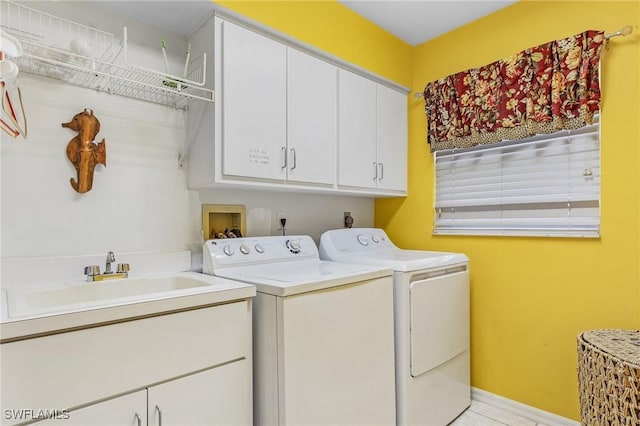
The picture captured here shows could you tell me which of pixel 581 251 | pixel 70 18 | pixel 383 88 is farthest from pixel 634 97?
pixel 70 18

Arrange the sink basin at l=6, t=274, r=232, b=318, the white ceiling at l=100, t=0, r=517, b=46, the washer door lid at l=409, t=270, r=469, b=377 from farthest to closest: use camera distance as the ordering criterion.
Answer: the washer door lid at l=409, t=270, r=469, b=377
the white ceiling at l=100, t=0, r=517, b=46
the sink basin at l=6, t=274, r=232, b=318

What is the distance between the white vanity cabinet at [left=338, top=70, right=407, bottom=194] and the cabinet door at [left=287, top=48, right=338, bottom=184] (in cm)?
8

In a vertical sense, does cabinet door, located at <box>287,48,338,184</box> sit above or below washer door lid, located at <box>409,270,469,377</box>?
above

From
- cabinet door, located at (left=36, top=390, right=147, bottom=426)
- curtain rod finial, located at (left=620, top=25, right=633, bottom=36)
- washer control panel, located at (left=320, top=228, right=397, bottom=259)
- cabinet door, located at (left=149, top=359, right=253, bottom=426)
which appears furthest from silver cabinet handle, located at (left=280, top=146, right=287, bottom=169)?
curtain rod finial, located at (left=620, top=25, right=633, bottom=36)

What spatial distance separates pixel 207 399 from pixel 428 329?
1.20 m

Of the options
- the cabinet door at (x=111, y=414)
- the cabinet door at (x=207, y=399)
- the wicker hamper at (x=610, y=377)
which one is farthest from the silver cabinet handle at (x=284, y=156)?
the wicker hamper at (x=610, y=377)

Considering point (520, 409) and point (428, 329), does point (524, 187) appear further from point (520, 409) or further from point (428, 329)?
point (520, 409)

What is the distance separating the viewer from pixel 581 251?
197 centimetres

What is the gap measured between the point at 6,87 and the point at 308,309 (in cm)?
135

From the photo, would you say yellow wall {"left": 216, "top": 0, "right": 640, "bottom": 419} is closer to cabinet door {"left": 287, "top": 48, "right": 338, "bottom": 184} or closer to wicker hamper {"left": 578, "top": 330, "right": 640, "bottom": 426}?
cabinet door {"left": 287, "top": 48, "right": 338, "bottom": 184}

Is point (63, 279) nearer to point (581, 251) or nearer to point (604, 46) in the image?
point (581, 251)

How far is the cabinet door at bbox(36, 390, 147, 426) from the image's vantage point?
1022 millimetres

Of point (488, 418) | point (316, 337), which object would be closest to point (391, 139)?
point (316, 337)

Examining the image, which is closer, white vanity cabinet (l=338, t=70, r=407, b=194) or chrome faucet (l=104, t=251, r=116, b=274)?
chrome faucet (l=104, t=251, r=116, b=274)
